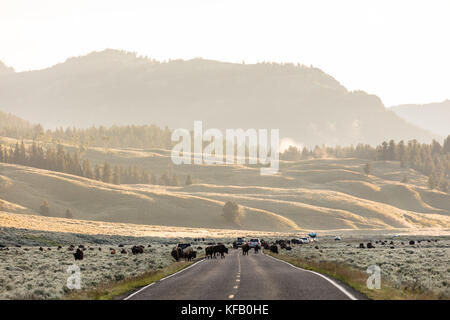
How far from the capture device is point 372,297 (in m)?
17.4

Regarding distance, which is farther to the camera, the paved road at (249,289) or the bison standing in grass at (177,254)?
the bison standing in grass at (177,254)

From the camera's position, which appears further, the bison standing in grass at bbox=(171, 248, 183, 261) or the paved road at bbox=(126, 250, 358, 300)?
the bison standing in grass at bbox=(171, 248, 183, 261)

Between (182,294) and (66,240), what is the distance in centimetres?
6541

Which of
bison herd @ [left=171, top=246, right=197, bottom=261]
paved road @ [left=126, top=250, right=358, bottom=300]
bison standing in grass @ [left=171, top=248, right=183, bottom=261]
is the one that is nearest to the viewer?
paved road @ [left=126, top=250, right=358, bottom=300]

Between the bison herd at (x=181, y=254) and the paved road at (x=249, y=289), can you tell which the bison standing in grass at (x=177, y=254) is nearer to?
the bison herd at (x=181, y=254)

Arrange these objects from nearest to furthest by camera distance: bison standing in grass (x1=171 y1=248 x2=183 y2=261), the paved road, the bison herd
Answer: the paved road → bison standing in grass (x1=171 y1=248 x2=183 y2=261) → the bison herd

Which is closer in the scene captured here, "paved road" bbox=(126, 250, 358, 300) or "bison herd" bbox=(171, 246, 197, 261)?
"paved road" bbox=(126, 250, 358, 300)

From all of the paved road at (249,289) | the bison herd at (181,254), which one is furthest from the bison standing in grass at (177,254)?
the paved road at (249,289)

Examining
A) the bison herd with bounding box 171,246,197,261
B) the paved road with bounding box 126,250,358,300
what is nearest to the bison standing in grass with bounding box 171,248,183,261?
the bison herd with bounding box 171,246,197,261

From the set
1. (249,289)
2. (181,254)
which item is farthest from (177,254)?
(249,289)

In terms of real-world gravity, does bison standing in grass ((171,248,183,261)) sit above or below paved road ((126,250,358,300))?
below

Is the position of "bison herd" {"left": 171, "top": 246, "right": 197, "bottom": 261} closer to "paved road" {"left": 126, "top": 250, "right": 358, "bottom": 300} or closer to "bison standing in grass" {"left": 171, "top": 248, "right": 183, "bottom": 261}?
"bison standing in grass" {"left": 171, "top": 248, "right": 183, "bottom": 261}

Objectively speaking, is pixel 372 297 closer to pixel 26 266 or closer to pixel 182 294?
pixel 182 294
